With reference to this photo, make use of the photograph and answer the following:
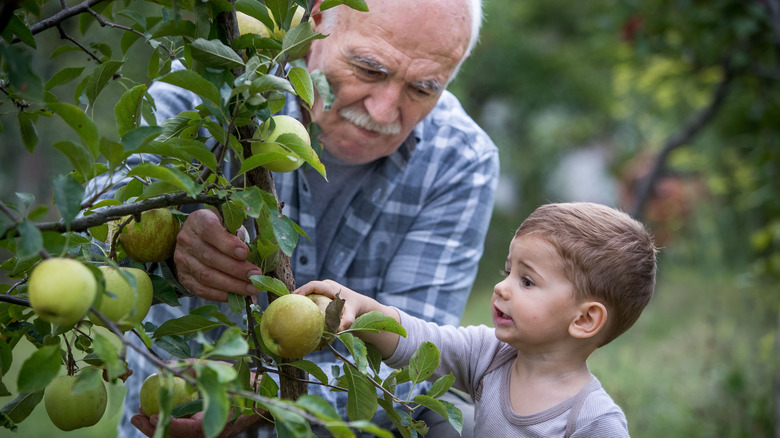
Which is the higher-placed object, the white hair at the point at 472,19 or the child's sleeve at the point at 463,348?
the white hair at the point at 472,19

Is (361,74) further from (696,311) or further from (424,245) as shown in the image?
(696,311)

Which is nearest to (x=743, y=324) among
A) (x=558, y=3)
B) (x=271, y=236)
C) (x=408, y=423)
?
(x=408, y=423)

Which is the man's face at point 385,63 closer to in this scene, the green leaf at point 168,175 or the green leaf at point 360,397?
the green leaf at point 360,397

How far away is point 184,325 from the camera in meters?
1.14

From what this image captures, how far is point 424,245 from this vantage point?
1992mm

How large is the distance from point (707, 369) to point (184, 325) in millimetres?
2948

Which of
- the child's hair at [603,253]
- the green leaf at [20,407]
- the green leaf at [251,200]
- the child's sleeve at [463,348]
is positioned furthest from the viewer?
the child's sleeve at [463,348]

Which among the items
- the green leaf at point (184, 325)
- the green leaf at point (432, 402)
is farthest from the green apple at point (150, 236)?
the green leaf at point (432, 402)

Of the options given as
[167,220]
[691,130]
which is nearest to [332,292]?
[167,220]

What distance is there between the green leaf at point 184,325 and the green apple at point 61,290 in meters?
0.36

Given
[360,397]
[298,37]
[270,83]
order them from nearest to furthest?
[270,83]
[298,37]
[360,397]

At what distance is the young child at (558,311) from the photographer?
1407 mm

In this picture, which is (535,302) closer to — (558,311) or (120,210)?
(558,311)

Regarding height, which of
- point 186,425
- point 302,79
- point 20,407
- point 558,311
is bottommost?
point 186,425
